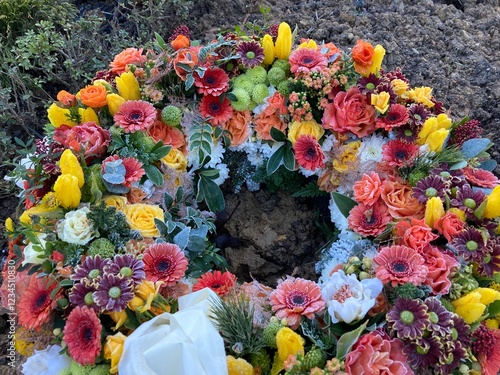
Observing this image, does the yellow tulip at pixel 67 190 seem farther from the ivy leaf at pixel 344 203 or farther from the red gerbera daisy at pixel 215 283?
the ivy leaf at pixel 344 203

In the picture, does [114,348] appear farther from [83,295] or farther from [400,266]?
[400,266]

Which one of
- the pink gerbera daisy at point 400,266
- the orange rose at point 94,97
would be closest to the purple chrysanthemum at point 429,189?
the pink gerbera daisy at point 400,266

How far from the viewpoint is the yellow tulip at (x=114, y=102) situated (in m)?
1.91

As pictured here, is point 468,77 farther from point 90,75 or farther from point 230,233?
point 90,75

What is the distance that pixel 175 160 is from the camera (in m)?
1.95

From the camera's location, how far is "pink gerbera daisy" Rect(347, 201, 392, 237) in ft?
5.74

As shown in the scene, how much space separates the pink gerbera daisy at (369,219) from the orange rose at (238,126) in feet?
1.75

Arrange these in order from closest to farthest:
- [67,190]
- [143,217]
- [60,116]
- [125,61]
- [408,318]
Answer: [408,318] < [67,190] < [143,217] < [60,116] < [125,61]

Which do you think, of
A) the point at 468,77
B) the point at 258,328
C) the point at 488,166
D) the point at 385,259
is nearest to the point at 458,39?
the point at 468,77

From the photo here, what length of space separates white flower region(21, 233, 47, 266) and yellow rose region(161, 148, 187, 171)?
19.9 inches

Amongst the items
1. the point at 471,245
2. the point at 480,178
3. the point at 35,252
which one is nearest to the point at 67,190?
the point at 35,252

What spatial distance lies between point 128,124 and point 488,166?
4.59 ft

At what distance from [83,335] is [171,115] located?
0.87 m

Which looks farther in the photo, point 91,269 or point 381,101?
point 381,101
